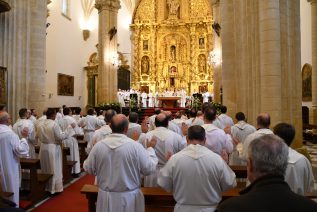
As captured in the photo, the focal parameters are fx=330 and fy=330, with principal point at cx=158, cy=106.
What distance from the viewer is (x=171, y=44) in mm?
29062

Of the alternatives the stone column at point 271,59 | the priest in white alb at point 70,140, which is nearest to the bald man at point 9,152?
the priest in white alb at point 70,140

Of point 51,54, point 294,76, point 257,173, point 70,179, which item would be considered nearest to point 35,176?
point 70,179

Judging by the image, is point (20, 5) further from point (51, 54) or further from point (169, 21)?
point (169, 21)

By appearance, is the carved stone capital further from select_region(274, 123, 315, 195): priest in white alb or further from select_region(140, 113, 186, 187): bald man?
select_region(274, 123, 315, 195): priest in white alb

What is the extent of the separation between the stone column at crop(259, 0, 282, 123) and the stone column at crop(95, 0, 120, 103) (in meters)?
12.8

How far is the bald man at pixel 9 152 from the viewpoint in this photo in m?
5.78

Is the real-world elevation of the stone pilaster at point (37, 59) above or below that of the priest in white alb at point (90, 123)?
above

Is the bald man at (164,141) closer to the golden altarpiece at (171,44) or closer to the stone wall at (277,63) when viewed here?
the stone wall at (277,63)

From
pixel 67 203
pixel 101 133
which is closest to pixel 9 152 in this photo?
pixel 101 133

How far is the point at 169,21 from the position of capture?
28891 mm

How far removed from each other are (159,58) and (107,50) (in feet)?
31.6

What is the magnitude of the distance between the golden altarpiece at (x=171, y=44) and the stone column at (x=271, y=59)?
1956cm

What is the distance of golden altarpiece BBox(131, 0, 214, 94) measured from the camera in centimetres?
2842

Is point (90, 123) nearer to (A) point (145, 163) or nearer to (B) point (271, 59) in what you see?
(B) point (271, 59)
